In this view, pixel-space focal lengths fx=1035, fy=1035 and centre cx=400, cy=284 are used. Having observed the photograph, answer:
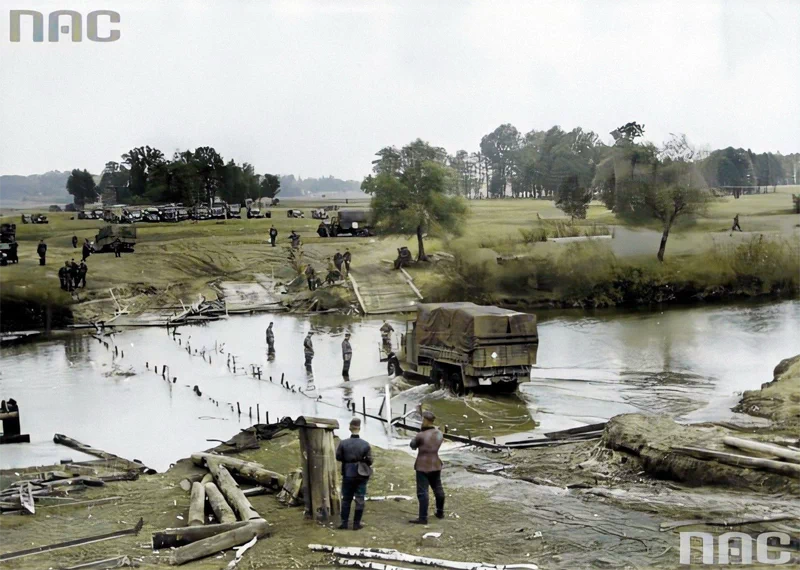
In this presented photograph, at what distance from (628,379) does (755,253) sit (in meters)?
6.26

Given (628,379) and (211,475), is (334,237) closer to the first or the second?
(628,379)

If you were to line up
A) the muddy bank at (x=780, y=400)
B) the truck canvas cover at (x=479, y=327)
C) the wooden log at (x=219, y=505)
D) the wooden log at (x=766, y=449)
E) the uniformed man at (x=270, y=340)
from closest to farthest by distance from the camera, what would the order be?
the wooden log at (x=219, y=505), the wooden log at (x=766, y=449), the muddy bank at (x=780, y=400), the truck canvas cover at (x=479, y=327), the uniformed man at (x=270, y=340)

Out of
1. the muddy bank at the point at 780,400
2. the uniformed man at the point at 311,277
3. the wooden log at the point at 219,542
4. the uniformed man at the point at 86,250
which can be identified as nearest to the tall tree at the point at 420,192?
the uniformed man at the point at 311,277

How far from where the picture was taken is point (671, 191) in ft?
81.9

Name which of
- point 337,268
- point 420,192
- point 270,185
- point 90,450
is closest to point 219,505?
point 90,450

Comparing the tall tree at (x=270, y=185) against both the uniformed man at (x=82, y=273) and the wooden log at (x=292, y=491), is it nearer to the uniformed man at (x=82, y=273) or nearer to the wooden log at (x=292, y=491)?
the uniformed man at (x=82, y=273)

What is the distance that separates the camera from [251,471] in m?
11.2

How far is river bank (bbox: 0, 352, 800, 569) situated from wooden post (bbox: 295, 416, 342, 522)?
19 cm

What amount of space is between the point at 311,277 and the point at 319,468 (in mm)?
16857

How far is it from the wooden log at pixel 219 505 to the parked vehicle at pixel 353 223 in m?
14.7

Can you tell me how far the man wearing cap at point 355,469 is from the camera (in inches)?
350

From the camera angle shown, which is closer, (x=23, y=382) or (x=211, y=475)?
(x=211, y=475)

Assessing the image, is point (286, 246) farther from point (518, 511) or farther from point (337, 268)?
point (518, 511)

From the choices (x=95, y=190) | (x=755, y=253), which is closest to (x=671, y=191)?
(x=755, y=253)
